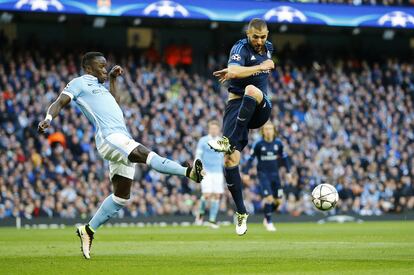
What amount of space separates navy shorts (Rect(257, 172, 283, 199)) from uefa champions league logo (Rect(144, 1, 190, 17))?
35.9 feet

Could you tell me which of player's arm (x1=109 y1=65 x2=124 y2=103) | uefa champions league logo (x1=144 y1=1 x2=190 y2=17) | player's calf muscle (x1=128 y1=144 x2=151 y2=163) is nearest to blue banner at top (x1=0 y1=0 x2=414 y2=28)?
uefa champions league logo (x1=144 y1=1 x2=190 y2=17)

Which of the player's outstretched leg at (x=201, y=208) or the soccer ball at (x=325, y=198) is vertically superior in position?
the soccer ball at (x=325, y=198)

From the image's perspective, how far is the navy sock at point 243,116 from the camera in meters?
12.6

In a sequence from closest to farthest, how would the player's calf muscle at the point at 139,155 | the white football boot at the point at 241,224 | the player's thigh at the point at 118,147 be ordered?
the player's calf muscle at the point at 139,155, the player's thigh at the point at 118,147, the white football boot at the point at 241,224

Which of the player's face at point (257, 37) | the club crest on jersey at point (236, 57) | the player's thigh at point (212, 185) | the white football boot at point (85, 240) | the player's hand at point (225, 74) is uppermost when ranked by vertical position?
the player's face at point (257, 37)

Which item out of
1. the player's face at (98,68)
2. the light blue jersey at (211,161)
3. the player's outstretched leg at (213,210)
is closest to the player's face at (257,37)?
the player's face at (98,68)

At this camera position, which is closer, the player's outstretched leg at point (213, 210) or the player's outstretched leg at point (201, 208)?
the player's outstretched leg at point (213, 210)

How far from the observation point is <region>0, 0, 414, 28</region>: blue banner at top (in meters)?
30.0

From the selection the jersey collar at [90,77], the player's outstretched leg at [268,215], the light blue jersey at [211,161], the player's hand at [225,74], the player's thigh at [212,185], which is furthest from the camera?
the light blue jersey at [211,161]

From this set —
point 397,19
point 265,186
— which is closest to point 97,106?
point 265,186

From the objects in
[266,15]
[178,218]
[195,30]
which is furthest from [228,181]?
[195,30]

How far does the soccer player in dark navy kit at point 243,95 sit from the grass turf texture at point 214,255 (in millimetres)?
1166

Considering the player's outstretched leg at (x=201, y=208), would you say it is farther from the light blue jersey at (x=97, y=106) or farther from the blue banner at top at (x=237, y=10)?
the light blue jersey at (x=97, y=106)

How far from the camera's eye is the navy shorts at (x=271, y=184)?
71.8 feet
